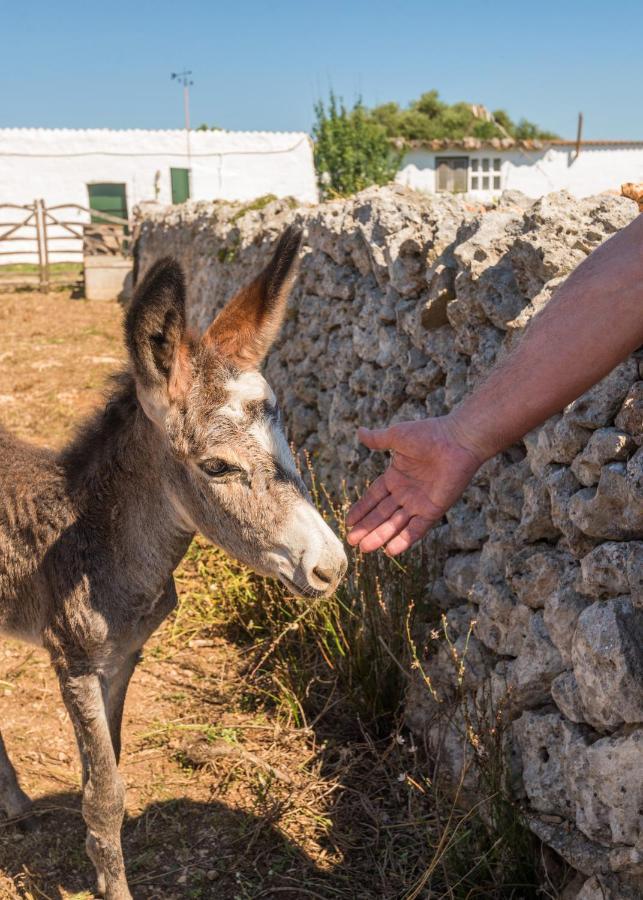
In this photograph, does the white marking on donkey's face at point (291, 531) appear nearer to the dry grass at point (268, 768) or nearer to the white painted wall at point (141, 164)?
the dry grass at point (268, 768)

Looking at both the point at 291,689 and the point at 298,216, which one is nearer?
the point at 291,689

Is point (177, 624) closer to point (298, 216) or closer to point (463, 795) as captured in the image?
point (463, 795)

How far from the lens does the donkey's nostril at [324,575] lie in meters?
2.47

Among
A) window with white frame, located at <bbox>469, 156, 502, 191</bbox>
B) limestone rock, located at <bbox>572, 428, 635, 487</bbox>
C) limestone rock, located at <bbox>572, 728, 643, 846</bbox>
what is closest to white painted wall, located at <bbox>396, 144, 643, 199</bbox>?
window with white frame, located at <bbox>469, 156, 502, 191</bbox>

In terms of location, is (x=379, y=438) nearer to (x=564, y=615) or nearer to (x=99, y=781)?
(x=564, y=615)

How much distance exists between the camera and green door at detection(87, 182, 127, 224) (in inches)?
1104

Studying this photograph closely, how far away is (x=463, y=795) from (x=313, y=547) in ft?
4.75

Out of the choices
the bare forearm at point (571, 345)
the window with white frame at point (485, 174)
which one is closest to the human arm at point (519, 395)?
the bare forearm at point (571, 345)

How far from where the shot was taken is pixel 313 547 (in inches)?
97.5

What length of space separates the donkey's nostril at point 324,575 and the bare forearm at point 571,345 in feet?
1.98

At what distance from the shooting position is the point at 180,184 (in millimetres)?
28828

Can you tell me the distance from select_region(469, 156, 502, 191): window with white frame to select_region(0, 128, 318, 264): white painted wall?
5960 millimetres

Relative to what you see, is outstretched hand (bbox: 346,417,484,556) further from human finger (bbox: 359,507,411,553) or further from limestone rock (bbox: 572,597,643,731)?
limestone rock (bbox: 572,597,643,731)

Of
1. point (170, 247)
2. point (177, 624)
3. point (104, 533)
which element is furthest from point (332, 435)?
point (170, 247)
